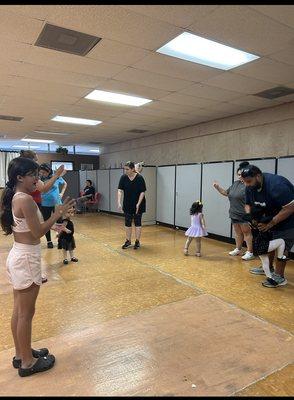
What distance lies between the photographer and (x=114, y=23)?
237cm

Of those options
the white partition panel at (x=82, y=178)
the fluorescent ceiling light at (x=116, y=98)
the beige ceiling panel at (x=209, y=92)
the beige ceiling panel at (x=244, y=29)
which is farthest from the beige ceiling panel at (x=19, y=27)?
the white partition panel at (x=82, y=178)

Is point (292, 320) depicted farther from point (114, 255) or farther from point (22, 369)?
point (114, 255)

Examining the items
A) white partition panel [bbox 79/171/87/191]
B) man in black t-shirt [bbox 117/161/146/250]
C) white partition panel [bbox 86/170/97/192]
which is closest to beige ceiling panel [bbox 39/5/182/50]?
man in black t-shirt [bbox 117/161/146/250]

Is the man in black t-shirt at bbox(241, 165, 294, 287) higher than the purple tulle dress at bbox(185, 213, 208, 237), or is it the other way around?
the man in black t-shirt at bbox(241, 165, 294, 287)

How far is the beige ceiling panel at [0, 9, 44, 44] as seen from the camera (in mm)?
2305

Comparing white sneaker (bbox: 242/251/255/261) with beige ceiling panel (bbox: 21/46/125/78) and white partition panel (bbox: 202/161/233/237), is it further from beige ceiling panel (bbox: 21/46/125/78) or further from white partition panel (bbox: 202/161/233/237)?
beige ceiling panel (bbox: 21/46/125/78)

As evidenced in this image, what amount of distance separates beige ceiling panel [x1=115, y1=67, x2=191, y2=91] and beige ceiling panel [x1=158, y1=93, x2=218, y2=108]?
1.34 ft

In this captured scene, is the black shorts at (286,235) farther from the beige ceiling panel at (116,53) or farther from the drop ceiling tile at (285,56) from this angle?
the beige ceiling panel at (116,53)

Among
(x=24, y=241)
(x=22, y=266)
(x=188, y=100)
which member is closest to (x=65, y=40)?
(x=24, y=241)

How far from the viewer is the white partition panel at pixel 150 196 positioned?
23.4 ft

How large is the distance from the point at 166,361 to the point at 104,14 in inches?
104

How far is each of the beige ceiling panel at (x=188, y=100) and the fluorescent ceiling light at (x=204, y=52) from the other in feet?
4.13

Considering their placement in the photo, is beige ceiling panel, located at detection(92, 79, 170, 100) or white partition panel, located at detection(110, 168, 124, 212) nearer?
beige ceiling panel, located at detection(92, 79, 170, 100)

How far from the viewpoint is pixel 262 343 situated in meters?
2.11
